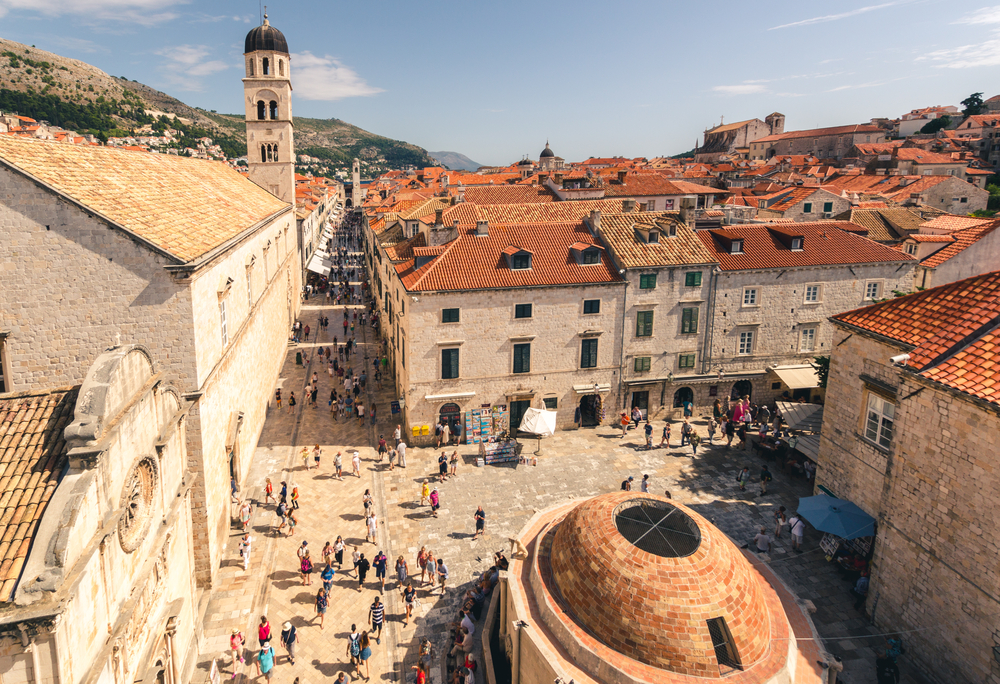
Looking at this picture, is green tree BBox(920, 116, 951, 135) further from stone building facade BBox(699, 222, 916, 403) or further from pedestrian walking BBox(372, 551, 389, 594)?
pedestrian walking BBox(372, 551, 389, 594)

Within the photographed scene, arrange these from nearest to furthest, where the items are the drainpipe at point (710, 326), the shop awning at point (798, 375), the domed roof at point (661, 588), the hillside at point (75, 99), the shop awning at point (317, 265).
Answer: the domed roof at point (661, 588), the drainpipe at point (710, 326), the shop awning at point (798, 375), the shop awning at point (317, 265), the hillside at point (75, 99)

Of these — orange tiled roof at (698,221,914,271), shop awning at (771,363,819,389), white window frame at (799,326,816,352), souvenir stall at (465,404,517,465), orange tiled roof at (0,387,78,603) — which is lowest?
souvenir stall at (465,404,517,465)

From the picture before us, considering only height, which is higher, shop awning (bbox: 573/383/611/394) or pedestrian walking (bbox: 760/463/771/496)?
shop awning (bbox: 573/383/611/394)

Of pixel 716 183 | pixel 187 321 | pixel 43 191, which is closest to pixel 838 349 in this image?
pixel 187 321

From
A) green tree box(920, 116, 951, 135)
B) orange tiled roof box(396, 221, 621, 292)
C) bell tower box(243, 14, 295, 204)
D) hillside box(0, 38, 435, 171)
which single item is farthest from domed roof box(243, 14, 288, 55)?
green tree box(920, 116, 951, 135)

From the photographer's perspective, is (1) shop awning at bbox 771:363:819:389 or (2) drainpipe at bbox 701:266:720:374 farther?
(1) shop awning at bbox 771:363:819:389

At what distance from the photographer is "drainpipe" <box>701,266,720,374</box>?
31.5 meters

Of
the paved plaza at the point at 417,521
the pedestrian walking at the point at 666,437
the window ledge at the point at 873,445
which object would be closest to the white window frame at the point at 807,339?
the paved plaza at the point at 417,521

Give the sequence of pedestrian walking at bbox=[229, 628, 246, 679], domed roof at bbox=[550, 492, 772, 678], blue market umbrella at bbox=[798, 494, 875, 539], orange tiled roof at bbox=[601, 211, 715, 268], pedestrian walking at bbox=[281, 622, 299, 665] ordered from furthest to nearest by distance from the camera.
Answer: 1. orange tiled roof at bbox=[601, 211, 715, 268]
2. blue market umbrella at bbox=[798, 494, 875, 539]
3. pedestrian walking at bbox=[281, 622, 299, 665]
4. pedestrian walking at bbox=[229, 628, 246, 679]
5. domed roof at bbox=[550, 492, 772, 678]

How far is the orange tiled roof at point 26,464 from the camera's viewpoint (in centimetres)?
936

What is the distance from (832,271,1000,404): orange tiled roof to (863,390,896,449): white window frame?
6.56 feet

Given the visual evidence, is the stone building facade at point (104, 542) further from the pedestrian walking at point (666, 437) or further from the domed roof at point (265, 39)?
the domed roof at point (265, 39)

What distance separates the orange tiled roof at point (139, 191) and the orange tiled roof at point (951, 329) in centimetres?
2089

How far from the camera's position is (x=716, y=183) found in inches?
3511
